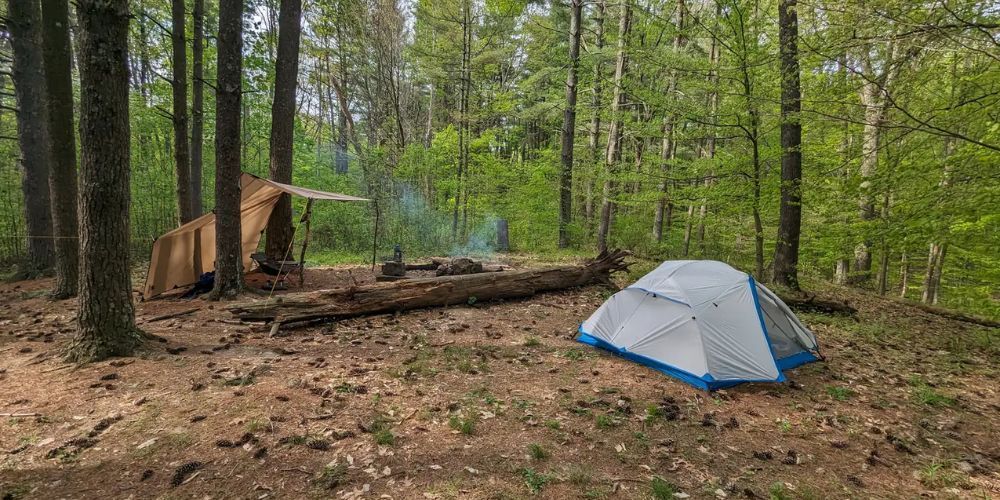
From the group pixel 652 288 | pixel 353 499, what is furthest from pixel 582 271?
pixel 353 499

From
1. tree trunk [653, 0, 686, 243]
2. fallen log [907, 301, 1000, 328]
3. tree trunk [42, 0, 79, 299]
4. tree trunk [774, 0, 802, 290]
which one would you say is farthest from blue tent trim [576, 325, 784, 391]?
tree trunk [42, 0, 79, 299]

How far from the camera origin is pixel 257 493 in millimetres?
2426

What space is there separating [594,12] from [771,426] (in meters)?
16.0

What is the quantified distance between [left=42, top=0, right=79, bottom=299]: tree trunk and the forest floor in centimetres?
89

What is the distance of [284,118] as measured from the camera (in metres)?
8.17

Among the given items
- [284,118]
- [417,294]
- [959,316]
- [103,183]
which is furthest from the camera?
[284,118]

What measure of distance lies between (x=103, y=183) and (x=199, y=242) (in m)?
3.56

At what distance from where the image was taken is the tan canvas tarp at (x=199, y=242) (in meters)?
6.62

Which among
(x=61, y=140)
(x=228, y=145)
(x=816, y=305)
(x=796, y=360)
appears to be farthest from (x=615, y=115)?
(x=61, y=140)

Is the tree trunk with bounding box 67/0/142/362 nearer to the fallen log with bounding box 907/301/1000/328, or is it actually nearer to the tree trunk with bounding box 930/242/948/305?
the fallen log with bounding box 907/301/1000/328

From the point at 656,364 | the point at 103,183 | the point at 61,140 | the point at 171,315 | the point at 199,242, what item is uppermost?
the point at 61,140

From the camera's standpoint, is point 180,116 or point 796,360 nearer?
point 796,360

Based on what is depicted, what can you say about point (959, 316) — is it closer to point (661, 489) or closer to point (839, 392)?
point (839, 392)

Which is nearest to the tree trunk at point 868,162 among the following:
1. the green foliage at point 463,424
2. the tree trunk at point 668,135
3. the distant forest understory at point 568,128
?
the distant forest understory at point 568,128
